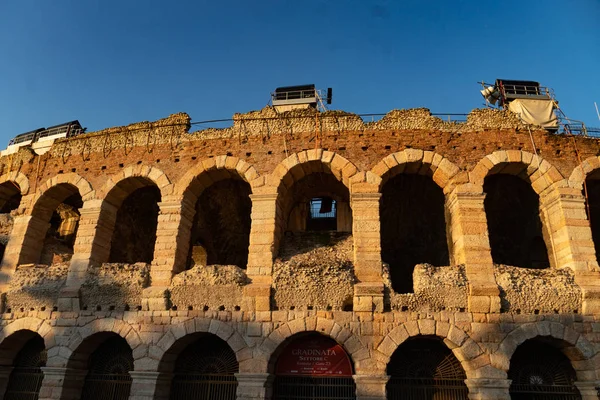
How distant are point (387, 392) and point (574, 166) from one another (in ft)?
22.1

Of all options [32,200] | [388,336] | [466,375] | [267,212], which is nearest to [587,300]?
[466,375]

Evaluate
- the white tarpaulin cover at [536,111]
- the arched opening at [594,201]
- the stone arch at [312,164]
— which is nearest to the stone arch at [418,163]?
the stone arch at [312,164]

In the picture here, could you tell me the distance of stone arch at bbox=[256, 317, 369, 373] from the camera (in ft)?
28.5

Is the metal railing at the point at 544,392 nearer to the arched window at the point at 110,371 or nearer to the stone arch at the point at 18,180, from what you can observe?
the arched window at the point at 110,371

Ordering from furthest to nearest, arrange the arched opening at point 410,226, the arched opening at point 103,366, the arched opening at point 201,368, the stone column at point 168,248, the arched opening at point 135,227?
the arched opening at point 410,226, the arched opening at point 135,227, the arched opening at point 103,366, the stone column at point 168,248, the arched opening at point 201,368

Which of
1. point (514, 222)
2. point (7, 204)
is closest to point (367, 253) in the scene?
point (514, 222)

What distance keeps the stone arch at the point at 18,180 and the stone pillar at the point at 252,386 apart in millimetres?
8216

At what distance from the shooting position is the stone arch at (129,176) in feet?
36.6

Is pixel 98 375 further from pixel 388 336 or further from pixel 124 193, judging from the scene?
pixel 388 336

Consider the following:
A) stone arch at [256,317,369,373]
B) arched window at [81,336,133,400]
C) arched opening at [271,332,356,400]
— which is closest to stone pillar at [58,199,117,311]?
arched window at [81,336,133,400]

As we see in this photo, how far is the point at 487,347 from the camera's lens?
856cm

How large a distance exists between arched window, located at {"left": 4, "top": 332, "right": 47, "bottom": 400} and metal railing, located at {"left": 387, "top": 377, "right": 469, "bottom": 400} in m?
8.23

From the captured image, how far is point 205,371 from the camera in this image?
Answer: 9.72 m

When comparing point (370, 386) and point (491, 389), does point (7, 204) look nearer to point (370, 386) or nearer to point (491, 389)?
point (370, 386)
